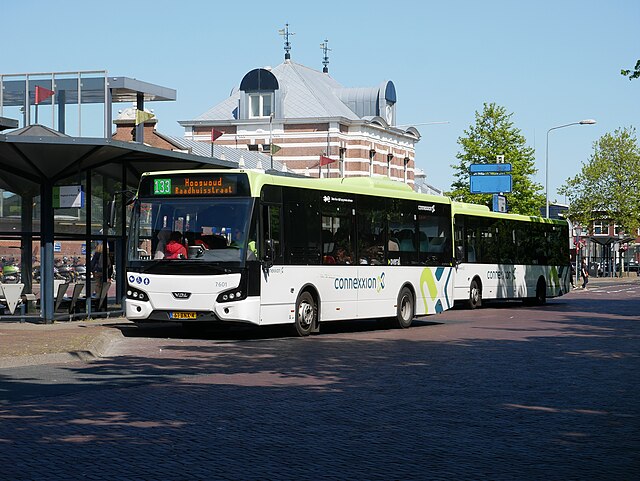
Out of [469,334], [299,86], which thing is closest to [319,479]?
[469,334]

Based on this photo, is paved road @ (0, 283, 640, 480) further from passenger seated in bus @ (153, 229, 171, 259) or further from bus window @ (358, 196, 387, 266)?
bus window @ (358, 196, 387, 266)

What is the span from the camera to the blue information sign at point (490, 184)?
64.1 metres

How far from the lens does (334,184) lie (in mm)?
23969

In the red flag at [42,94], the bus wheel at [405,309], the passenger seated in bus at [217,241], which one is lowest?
the bus wheel at [405,309]

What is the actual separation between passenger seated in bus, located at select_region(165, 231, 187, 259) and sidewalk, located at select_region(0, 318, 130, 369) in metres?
1.79

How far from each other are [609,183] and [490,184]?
113 ft

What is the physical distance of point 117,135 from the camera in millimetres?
68500

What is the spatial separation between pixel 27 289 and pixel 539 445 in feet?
60.4

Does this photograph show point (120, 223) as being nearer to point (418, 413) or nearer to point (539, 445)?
point (418, 413)

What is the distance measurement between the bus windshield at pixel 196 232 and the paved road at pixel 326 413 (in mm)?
1644

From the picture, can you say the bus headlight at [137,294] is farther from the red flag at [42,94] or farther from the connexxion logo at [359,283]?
the red flag at [42,94]

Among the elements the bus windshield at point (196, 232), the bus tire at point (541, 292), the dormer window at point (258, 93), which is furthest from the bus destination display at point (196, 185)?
the dormer window at point (258, 93)

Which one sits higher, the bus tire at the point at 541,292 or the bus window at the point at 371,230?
the bus window at the point at 371,230

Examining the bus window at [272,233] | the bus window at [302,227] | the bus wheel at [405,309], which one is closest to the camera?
the bus window at [272,233]
